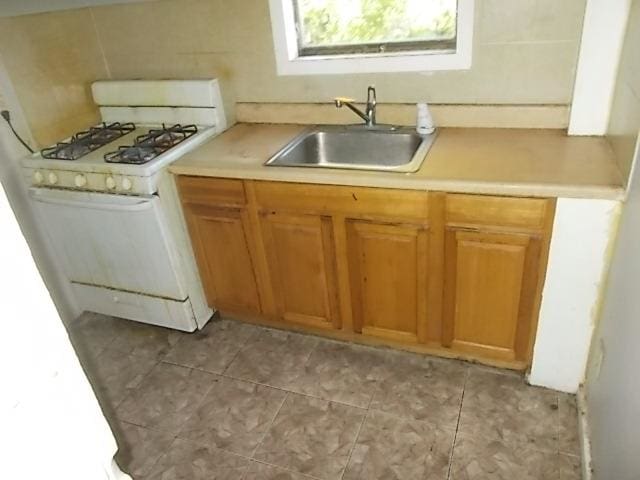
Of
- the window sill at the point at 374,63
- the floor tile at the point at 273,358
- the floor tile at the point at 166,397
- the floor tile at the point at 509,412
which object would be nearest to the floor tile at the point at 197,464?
the floor tile at the point at 166,397

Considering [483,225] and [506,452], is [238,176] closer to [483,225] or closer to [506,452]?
[483,225]

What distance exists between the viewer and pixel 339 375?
85.7 inches

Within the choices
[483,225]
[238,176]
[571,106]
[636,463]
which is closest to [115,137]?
[238,176]

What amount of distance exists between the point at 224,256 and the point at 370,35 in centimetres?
118

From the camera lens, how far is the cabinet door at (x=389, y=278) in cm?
192

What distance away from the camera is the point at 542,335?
1.90 metres

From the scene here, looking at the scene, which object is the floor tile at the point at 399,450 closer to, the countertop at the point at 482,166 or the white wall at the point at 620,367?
the white wall at the point at 620,367

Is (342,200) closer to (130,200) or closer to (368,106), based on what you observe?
(368,106)

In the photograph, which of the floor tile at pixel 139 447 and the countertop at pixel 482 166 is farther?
the floor tile at pixel 139 447

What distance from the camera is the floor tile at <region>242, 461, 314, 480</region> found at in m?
1.78

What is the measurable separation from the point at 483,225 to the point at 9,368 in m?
1.57

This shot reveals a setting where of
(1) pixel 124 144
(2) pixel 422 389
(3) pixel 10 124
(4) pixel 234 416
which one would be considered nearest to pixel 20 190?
(3) pixel 10 124

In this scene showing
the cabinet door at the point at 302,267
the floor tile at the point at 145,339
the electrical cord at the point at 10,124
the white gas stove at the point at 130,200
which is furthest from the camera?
the floor tile at the point at 145,339

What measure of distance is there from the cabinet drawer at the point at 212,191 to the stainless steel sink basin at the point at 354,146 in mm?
184
